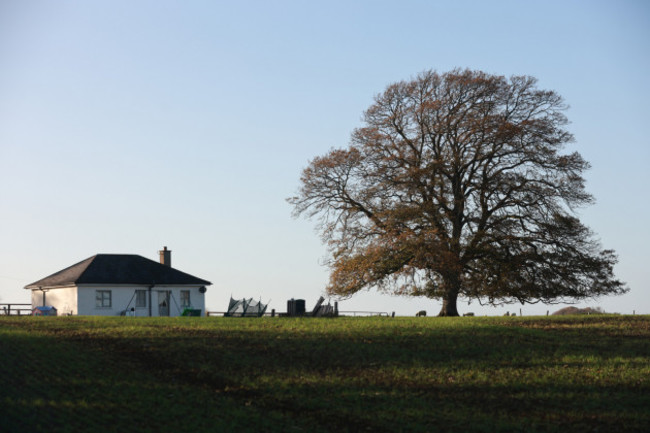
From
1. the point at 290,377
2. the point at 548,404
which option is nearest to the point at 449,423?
the point at 548,404

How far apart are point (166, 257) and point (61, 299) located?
9.23m

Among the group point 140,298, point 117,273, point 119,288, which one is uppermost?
point 117,273

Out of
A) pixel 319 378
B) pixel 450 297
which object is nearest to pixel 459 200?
pixel 450 297

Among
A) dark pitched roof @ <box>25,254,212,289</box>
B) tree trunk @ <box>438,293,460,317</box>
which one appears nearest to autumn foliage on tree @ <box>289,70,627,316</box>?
tree trunk @ <box>438,293,460,317</box>

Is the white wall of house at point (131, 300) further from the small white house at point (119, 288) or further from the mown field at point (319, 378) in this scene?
the mown field at point (319, 378)

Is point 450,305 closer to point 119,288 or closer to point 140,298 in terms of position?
point 140,298

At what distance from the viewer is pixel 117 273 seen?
59.2m

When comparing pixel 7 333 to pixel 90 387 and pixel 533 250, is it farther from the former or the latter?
pixel 533 250

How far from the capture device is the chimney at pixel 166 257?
65.0m

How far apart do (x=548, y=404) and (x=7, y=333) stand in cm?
1958

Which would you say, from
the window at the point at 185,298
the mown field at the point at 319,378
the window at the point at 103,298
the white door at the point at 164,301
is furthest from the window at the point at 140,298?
the mown field at the point at 319,378

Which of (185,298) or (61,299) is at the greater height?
(61,299)

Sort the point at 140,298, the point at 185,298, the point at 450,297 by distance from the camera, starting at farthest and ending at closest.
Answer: the point at 185,298 < the point at 140,298 < the point at 450,297

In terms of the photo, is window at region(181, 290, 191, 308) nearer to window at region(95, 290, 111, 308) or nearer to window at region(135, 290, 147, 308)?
window at region(135, 290, 147, 308)
